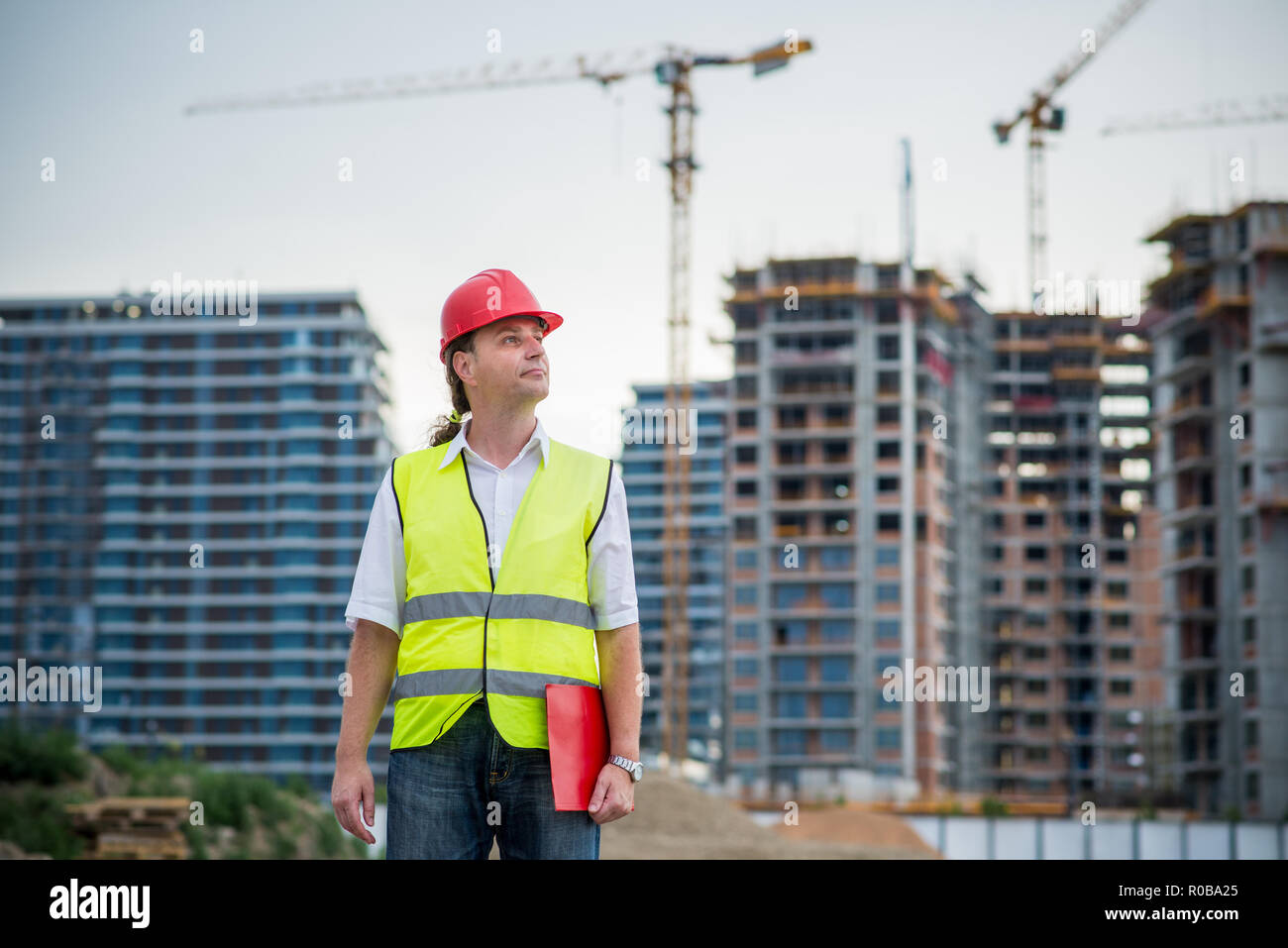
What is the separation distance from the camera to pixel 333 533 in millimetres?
76750

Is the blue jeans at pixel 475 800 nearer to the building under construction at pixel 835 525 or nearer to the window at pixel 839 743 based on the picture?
the building under construction at pixel 835 525

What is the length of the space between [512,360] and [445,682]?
25.3 inches

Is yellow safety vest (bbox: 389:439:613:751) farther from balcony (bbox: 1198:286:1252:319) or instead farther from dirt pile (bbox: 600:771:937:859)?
balcony (bbox: 1198:286:1252:319)

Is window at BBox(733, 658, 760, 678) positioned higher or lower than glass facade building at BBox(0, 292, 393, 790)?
lower

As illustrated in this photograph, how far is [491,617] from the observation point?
2.88 m

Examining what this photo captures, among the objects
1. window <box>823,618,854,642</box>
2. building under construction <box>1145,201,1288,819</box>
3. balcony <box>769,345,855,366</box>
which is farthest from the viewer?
balcony <box>769,345,855,366</box>

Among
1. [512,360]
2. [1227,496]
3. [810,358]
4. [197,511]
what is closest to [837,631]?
[810,358]

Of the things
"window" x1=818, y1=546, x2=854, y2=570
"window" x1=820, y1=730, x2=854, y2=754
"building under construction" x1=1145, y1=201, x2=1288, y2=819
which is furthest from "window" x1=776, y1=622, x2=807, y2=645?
"building under construction" x1=1145, y1=201, x2=1288, y2=819

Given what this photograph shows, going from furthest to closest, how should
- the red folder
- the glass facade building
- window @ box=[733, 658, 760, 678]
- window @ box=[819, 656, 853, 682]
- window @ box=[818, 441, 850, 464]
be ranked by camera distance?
the glass facade building < window @ box=[818, 441, 850, 464] < window @ box=[733, 658, 760, 678] < window @ box=[819, 656, 853, 682] < the red folder

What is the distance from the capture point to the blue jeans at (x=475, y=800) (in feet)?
9.25

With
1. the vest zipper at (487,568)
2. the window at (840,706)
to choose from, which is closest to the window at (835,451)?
the window at (840,706)

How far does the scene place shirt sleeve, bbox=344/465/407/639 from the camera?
296 centimetres

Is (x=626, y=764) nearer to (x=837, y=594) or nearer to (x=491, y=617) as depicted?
(x=491, y=617)

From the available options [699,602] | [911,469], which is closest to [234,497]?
[699,602]
